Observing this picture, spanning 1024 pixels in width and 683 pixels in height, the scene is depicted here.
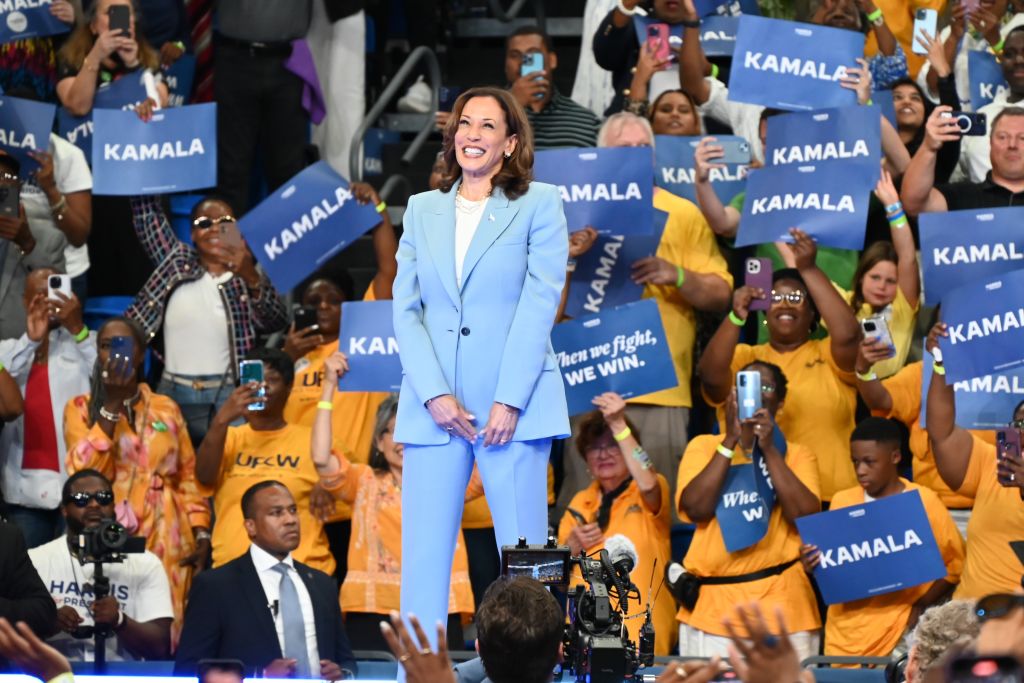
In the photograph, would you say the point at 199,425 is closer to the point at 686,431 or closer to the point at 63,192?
the point at 63,192

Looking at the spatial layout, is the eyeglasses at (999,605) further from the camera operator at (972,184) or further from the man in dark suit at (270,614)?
the camera operator at (972,184)

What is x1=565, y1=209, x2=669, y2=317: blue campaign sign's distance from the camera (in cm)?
798

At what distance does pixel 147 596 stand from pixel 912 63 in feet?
16.8

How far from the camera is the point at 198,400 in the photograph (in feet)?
27.6

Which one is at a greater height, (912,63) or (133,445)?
(912,63)

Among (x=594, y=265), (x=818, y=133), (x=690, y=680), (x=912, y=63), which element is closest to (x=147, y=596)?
(x=594, y=265)

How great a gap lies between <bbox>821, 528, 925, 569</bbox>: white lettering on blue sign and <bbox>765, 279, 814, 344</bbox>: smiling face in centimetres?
120

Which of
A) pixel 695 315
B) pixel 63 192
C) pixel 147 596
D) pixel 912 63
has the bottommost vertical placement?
pixel 147 596

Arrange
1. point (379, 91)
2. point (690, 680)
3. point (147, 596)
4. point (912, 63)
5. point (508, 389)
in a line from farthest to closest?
point (379, 91) → point (912, 63) → point (147, 596) → point (508, 389) → point (690, 680)

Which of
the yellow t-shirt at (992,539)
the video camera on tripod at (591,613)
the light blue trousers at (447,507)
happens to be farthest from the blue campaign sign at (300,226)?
the video camera on tripod at (591,613)

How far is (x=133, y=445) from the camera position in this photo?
7809 millimetres

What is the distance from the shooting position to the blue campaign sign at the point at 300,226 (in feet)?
27.1

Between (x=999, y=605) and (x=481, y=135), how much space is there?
237 centimetres

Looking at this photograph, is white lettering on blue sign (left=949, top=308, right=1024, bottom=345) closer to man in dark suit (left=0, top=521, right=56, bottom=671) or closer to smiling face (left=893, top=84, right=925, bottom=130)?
smiling face (left=893, top=84, right=925, bottom=130)
